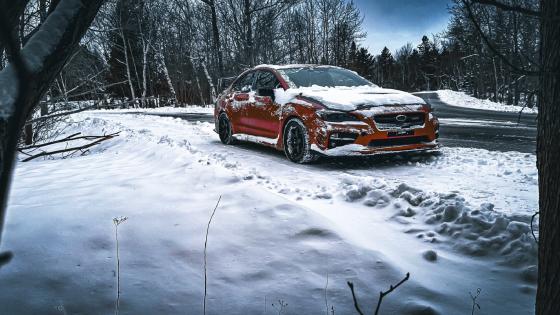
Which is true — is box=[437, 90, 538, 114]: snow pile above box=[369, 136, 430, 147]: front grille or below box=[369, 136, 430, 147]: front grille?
above

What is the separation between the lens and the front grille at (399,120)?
5406 millimetres

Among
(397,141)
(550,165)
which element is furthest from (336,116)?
(550,165)

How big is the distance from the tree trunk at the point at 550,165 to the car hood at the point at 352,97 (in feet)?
12.5

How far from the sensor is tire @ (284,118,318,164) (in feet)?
18.8

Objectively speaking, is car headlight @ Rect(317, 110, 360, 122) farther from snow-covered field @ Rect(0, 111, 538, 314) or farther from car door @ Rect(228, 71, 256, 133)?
car door @ Rect(228, 71, 256, 133)

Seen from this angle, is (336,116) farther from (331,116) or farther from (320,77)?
(320,77)

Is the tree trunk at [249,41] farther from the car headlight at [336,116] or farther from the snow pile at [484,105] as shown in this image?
the car headlight at [336,116]

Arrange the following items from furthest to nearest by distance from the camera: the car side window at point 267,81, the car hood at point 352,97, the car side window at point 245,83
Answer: the car side window at point 245,83 < the car side window at point 267,81 < the car hood at point 352,97

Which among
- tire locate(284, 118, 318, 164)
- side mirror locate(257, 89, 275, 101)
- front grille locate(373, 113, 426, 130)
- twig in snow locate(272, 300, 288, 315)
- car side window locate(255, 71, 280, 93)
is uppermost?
car side window locate(255, 71, 280, 93)

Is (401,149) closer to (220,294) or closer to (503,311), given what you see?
(503,311)

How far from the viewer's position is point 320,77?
22.2 feet

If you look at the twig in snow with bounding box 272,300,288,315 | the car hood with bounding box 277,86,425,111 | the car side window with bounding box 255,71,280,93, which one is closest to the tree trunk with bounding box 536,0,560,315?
the twig in snow with bounding box 272,300,288,315

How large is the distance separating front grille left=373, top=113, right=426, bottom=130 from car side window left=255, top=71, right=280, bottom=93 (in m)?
1.93

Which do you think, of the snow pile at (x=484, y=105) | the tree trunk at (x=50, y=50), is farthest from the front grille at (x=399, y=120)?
the snow pile at (x=484, y=105)
